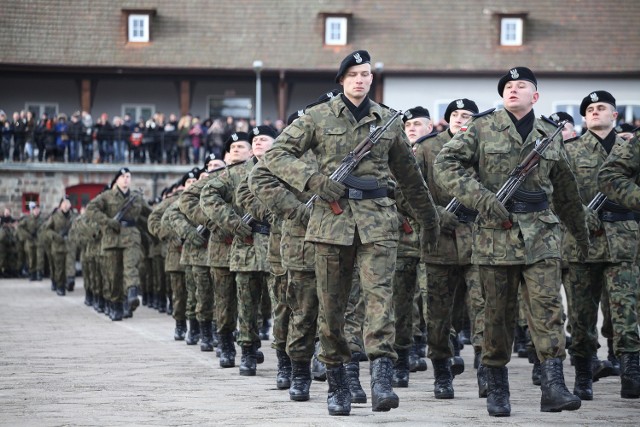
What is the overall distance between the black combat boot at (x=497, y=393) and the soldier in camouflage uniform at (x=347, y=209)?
0.84 metres

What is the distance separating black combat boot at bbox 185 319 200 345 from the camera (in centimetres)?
1716

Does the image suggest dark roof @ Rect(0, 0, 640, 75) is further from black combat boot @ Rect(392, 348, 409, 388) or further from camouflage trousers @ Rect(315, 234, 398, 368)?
camouflage trousers @ Rect(315, 234, 398, 368)

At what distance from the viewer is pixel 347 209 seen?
962cm

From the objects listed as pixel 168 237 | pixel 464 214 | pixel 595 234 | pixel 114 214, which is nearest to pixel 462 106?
pixel 464 214

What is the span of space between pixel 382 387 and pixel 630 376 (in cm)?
276

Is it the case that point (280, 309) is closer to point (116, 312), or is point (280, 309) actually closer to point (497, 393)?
point (497, 393)

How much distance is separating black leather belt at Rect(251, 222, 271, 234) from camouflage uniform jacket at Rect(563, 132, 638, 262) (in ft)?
10.0

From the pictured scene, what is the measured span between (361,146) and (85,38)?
4265 cm

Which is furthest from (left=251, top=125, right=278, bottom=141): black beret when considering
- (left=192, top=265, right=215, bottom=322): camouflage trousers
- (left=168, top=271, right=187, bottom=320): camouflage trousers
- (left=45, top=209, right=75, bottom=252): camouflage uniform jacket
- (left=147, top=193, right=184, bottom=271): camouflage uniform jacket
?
(left=45, top=209, right=75, bottom=252): camouflage uniform jacket

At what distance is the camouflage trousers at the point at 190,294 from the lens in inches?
679

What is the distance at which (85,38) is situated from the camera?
5088 centimetres

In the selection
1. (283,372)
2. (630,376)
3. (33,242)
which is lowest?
(33,242)

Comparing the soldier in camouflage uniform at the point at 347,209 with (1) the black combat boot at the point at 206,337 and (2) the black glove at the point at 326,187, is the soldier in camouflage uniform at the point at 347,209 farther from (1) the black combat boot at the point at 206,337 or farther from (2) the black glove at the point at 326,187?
(1) the black combat boot at the point at 206,337

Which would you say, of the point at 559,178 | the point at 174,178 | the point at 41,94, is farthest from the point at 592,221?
the point at 41,94
